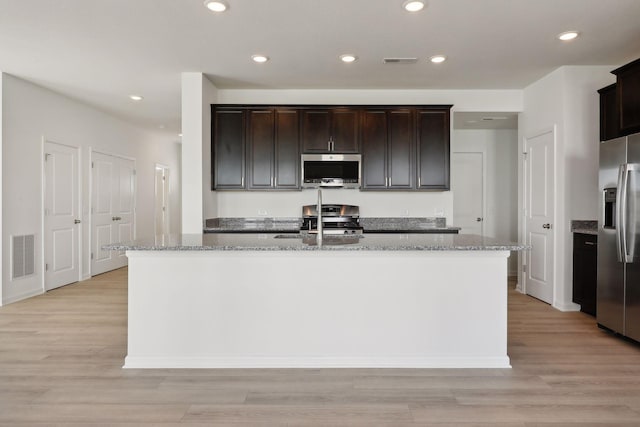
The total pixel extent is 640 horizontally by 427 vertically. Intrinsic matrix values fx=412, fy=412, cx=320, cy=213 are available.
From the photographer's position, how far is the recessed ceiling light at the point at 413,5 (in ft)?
9.98

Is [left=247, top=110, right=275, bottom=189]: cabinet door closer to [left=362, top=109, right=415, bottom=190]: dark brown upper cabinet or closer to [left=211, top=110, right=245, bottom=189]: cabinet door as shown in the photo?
[left=211, top=110, right=245, bottom=189]: cabinet door

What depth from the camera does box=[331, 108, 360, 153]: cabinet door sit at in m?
5.15

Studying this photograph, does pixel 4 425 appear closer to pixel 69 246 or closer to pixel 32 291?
pixel 32 291

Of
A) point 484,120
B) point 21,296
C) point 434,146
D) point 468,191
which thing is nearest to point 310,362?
point 434,146

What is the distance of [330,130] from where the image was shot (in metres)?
5.15

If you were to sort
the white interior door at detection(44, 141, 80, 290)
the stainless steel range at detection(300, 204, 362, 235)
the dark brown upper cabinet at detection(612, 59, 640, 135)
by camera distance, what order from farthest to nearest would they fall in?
the white interior door at detection(44, 141, 80, 290) < the stainless steel range at detection(300, 204, 362, 235) < the dark brown upper cabinet at detection(612, 59, 640, 135)

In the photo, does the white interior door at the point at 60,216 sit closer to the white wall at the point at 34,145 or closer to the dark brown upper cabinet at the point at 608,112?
the white wall at the point at 34,145

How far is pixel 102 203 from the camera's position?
6766 mm

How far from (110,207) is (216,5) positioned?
5020mm

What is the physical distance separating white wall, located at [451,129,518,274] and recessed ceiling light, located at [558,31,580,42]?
2.93 meters

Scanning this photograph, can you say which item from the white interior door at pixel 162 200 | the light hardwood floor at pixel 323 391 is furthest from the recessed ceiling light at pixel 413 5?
the white interior door at pixel 162 200

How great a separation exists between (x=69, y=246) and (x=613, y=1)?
→ 6778 mm

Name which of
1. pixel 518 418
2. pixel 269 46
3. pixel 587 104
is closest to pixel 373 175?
pixel 269 46

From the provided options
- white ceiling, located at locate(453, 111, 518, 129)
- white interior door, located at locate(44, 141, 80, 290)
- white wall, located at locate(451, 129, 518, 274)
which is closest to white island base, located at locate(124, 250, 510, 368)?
white ceiling, located at locate(453, 111, 518, 129)
